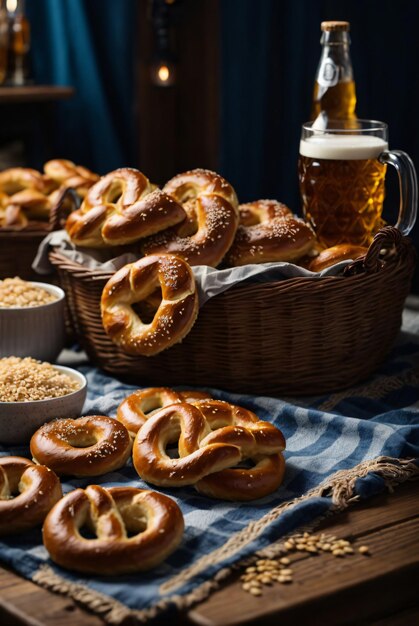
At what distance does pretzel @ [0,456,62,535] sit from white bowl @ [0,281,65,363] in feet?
1.56

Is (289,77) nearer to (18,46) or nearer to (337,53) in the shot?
(337,53)

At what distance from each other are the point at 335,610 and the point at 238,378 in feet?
2.22

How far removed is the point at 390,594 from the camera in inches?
49.1

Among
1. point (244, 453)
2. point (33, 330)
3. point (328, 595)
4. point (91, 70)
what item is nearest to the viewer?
point (328, 595)

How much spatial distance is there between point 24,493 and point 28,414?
0.25m

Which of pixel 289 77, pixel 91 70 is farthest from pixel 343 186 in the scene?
pixel 91 70

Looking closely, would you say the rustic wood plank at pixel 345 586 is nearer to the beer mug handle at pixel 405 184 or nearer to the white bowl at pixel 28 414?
the white bowl at pixel 28 414

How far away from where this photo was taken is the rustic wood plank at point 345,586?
1139 millimetres

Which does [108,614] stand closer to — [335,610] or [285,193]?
[335,610]

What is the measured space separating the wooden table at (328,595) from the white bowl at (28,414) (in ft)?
1.18

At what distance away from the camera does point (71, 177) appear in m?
2.32

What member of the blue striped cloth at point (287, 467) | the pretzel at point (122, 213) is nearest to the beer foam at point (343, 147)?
the pretzel at point (122, 213)

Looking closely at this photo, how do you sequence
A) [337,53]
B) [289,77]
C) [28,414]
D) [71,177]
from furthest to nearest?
1. [289,77]
2. [71,177]
3. [337,53]
4. [28,414]

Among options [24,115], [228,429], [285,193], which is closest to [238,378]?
[228,429]
